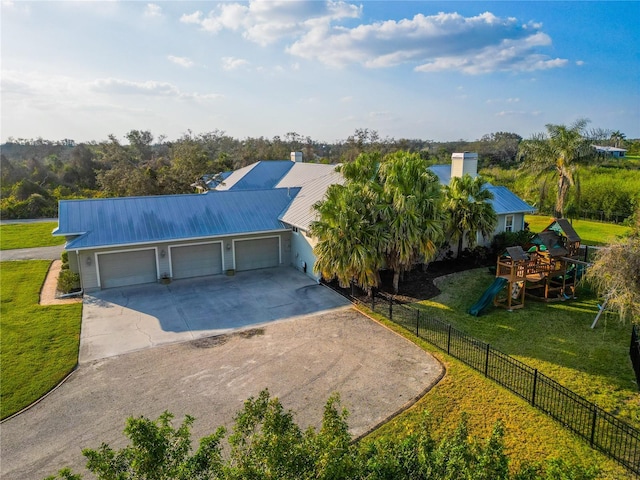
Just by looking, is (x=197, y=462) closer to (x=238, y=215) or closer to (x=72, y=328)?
(x=72, y=328)

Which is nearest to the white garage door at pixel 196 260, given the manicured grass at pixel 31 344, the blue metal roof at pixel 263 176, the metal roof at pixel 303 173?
the manicured grass at pixel 31 344

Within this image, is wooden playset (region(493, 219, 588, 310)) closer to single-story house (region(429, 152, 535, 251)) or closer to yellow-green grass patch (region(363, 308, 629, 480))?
single-story house (region(429, 152, 535, 251))

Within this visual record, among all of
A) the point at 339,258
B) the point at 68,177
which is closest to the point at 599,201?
the point at 339,258

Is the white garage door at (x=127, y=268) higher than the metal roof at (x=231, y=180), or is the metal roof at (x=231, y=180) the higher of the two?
the metal roof at (x=231, y=180)

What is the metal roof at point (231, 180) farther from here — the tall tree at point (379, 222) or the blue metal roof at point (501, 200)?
the tall tree at point (379, 222)

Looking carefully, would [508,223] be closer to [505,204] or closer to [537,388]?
[505,204]

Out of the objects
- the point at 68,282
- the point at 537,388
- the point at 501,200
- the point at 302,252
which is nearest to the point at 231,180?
the point at 302,252

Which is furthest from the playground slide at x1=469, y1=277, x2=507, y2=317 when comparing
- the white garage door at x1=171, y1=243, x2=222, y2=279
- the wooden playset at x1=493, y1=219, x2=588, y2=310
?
the white garage door at x1=171, y1=243, x2=222, y2=279
